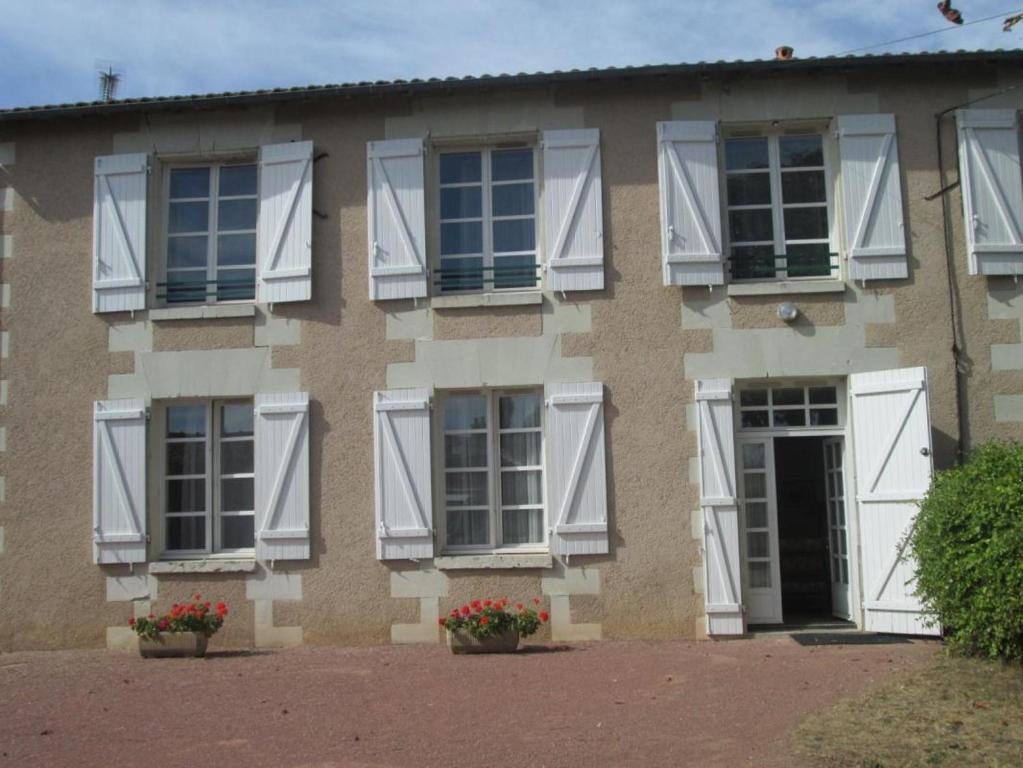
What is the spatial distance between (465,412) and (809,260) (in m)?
3.24

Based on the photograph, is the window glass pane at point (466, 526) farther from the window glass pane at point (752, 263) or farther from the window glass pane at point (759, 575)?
the window glass pane at point (752, 263)

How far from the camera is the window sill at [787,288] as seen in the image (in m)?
9.45

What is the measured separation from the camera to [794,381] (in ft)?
31.4

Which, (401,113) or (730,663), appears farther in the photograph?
(401,113)

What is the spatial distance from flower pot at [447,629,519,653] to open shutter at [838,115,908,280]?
410cm

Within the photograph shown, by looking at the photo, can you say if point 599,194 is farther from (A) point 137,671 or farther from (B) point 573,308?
(A) point 137,671

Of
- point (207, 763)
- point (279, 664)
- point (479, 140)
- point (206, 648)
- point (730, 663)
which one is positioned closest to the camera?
point (207, 763)

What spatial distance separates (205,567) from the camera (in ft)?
31.6

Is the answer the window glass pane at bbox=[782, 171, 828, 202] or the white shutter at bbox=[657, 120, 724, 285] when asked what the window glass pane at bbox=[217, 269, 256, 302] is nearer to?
the white shutter at bbox=[657, 120, 724, 285]

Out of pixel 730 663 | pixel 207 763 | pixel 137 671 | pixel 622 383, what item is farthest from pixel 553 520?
pixel 207 763

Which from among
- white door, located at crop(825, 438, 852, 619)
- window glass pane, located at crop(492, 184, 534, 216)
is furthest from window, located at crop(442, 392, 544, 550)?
white door, located at crop(825, 438, 852, 619)

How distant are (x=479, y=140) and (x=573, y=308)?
172 cm

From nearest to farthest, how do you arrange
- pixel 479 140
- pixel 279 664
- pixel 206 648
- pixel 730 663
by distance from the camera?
pixel 730 663
pixel 279 664
pixel 206 648
pixel 479 140

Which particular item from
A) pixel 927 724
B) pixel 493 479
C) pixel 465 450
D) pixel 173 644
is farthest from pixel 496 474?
pixel 927 724
